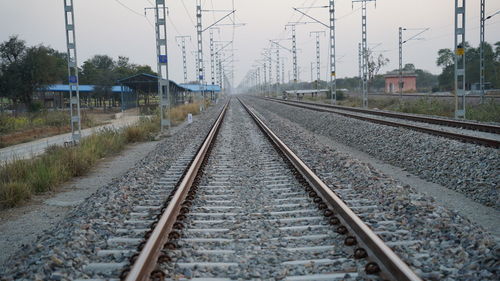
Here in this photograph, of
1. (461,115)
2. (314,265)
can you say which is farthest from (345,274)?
(461,115)

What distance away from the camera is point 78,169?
1253cm

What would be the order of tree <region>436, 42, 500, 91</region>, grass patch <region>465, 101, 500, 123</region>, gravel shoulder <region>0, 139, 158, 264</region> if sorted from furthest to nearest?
tree <region>436, 42, 500, 91</region>
grass patch <region>465, 101, 500, 123</region>
gravel shoulder <region>0, 139, 158, 264</region>

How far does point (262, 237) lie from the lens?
5875mm

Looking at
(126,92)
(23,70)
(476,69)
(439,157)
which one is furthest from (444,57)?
(439,157)

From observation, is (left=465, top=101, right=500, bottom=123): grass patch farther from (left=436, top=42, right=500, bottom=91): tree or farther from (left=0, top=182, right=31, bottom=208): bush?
(left=436, top=42, right=500, bottom=91): tree

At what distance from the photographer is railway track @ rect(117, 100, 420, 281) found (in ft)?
15.4

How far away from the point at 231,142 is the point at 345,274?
13144mm

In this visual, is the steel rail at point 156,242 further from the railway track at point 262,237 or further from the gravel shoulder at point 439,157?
the gravel shoulder at point 439,157

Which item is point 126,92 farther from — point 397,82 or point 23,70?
point 397,82

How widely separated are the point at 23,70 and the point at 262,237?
169 feet

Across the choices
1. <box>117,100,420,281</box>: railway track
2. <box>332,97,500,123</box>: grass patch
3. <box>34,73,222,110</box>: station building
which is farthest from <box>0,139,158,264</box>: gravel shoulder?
<box>34,73,222,110</box>: station building

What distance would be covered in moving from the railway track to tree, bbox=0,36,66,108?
47194 millimetres

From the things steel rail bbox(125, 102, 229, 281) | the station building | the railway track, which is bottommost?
the railway track

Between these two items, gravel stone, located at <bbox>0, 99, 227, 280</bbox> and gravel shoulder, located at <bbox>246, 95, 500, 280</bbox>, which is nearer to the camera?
gravel shoulder, located at <bbox>246, 95, 500, 280</bbox>
